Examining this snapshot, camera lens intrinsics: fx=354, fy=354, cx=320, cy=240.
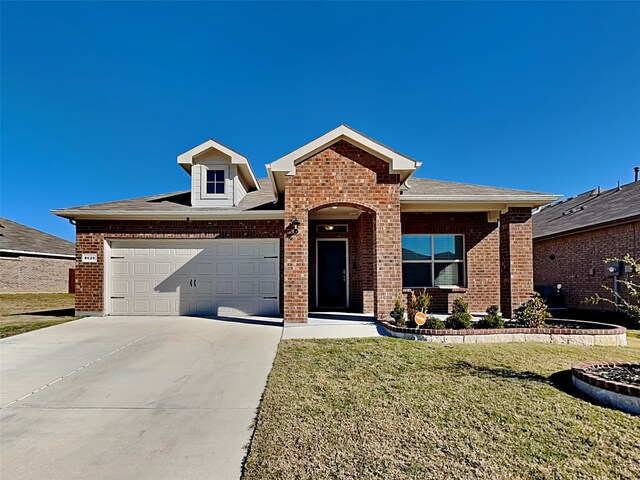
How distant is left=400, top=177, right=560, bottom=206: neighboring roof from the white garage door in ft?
14.7

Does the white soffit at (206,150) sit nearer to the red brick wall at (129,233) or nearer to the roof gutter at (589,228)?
the red brick wall at (129,233)

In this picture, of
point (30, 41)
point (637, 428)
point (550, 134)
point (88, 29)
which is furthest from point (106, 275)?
point (550, 134)

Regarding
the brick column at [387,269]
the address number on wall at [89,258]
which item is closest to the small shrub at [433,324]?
the brick column at [387,269]

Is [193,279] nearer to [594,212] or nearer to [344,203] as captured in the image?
[344,203]

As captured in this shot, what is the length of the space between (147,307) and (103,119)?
1255 cm

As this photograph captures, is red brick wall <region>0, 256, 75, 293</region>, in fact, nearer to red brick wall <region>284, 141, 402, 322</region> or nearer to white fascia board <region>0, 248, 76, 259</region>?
white fascia board <region>0, 248, 76, 259</region>

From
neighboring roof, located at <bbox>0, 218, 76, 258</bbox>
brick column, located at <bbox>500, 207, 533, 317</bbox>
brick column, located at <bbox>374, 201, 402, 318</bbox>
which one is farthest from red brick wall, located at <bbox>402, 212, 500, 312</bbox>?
neighboring roof, located at <bbox>0, 218, 76, 258</bbox>

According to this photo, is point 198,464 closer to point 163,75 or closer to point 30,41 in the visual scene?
point 163,75

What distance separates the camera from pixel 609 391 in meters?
3.93

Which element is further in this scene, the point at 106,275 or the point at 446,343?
the point at 106,275

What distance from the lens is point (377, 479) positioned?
8.18ft

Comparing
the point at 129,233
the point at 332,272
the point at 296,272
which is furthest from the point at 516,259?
the point at 129,233

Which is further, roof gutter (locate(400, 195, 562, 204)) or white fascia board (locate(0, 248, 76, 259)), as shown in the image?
white fascia board (locate(0, 248, 76, 259))

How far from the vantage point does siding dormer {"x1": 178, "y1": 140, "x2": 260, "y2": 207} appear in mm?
11617
